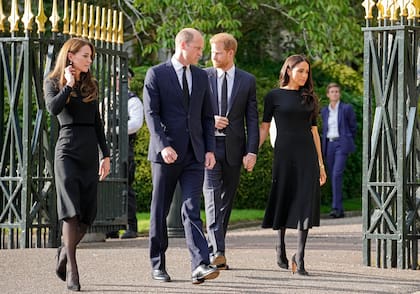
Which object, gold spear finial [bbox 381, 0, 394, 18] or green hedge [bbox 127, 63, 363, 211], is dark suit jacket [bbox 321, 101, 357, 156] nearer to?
green hedge [bbox 127, 63, 363, 211]

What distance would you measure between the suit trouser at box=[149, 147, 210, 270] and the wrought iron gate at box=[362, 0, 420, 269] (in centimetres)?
242

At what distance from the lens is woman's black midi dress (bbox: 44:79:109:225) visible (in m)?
9.58

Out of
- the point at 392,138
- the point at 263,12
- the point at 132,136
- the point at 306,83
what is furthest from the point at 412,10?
the point at 263,12

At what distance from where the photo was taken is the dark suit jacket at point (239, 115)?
36.1 ft

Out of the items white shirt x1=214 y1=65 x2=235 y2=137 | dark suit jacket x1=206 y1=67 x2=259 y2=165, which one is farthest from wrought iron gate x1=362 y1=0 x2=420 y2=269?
white shirt x1=214 y1=65 x2=235 y2=137

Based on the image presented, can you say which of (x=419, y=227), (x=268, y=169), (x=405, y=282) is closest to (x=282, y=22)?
(x=268, y=169)

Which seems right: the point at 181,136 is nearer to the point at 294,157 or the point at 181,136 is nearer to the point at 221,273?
→ the point at 221,273

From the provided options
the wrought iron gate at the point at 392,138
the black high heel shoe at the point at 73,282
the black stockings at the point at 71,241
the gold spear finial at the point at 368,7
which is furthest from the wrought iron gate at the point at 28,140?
the black high heel shoe at the point at 73,282

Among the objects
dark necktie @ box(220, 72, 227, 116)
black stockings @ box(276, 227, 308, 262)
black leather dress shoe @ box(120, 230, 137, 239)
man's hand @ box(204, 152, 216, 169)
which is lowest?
black leather dress shoe @ box(120, 230, 137, 239)

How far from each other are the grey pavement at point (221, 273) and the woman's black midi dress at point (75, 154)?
61 cm

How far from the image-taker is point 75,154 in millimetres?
9656

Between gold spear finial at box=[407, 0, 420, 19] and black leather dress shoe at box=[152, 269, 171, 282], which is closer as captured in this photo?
black leather dress shoe at box=[152, 269, 171, 282]

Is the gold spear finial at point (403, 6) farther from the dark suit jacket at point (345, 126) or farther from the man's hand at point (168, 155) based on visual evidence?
the dark suit jacket at point (345, 126)

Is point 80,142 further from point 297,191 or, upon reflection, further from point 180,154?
point 297,191
